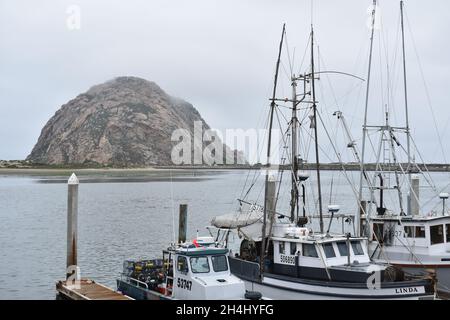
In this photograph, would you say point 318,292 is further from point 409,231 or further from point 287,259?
point 409,231

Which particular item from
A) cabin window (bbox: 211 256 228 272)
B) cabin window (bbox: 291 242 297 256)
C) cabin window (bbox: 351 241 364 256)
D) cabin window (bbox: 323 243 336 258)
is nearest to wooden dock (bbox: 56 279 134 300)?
cabin window (bbox: 211 256 228 272)

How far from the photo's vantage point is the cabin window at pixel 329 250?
21.2 meters

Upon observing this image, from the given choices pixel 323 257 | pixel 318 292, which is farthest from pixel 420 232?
pixel 318 292

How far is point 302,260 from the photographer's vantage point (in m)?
21.7

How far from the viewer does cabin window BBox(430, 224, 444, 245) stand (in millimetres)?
24344

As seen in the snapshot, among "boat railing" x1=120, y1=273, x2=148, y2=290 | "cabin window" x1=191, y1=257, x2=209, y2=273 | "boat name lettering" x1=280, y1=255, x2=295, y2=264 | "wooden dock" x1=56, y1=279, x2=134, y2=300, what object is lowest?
"wooden dock" x1=56, y1=279, x2=134, y2=300

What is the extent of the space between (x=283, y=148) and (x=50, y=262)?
17106 millimetres

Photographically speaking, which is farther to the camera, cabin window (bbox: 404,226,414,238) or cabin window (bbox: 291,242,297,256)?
cabin window (bbox: 404,226,414,238)

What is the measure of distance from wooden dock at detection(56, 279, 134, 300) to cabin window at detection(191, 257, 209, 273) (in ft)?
9.98

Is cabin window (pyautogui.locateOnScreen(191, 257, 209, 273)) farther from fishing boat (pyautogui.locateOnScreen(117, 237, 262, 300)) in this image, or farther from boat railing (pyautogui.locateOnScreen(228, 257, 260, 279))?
boat railing (pyautogui.locateOnScreen(228, 257, 260, 279))

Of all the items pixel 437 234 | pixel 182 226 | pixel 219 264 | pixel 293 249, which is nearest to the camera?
pixel 219 264

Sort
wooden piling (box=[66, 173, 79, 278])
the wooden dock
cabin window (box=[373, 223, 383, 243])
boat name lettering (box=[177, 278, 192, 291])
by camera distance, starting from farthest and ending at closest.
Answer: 1. cabin window (box=[373, 223, 383, 243])
2. wooden piling (box=[66, 173, 79, 278])
3. the wooden dock
4. boat name lettering (box=[177, 278, 192, 291])

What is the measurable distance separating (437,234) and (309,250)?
277 inches
